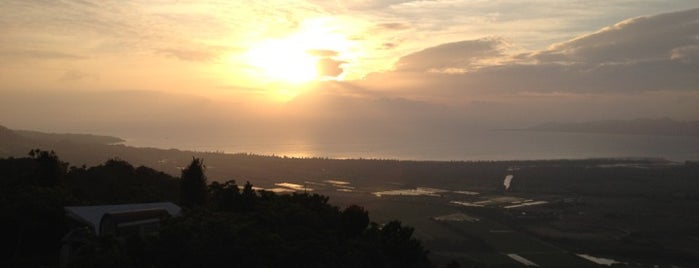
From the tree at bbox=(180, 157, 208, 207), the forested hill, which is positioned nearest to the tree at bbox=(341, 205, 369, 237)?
the forested hill

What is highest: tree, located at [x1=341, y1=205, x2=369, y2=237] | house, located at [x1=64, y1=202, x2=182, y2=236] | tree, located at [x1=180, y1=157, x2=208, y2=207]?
tree, located at [x1=180, y1=157, x2=208, y2=207]

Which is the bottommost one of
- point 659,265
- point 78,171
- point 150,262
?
point 659,265

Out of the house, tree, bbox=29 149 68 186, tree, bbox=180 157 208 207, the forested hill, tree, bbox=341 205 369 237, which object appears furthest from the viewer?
tree, bbox=180 157 208 207

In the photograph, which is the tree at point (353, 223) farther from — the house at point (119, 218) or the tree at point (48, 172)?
the tree at point (48, 172)

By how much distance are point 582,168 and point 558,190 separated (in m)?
33.4

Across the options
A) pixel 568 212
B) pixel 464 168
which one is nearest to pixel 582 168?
pixel 464 168

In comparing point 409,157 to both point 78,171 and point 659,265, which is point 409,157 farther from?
point 78,171

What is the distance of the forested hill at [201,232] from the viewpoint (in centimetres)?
1912

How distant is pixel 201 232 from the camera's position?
67.5 ft

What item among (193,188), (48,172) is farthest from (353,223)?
(48,172)

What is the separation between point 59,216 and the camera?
75.8 ft

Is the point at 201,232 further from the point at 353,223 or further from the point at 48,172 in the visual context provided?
the point at 48,172

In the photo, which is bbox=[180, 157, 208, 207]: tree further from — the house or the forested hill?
the house

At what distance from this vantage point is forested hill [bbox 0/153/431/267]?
62.7ft
